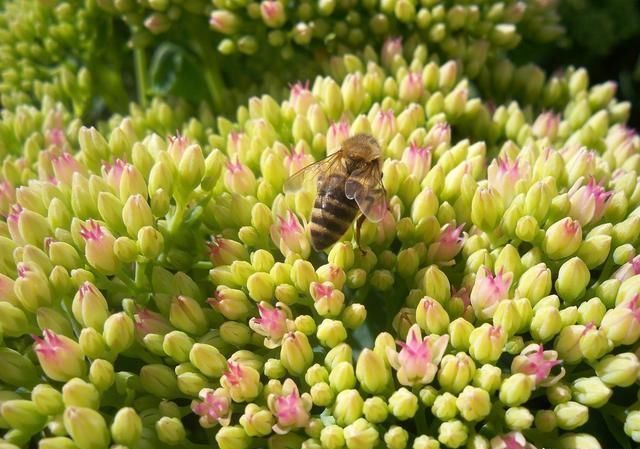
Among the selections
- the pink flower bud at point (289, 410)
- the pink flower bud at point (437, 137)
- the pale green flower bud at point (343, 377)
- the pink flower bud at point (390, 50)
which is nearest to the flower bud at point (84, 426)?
the pink flower bud at point (289, 410)

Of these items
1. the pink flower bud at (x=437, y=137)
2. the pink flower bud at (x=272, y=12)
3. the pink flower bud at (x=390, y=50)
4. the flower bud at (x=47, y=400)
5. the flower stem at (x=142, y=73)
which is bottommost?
the flower bud at (x=47, y=400)

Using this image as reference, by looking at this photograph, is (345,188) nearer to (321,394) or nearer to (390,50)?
(321,394)

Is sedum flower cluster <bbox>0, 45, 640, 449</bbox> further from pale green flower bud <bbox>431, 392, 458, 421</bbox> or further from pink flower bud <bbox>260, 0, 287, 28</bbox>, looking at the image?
pink flower bud <bbox>260, 0, 287, 28</bbox>

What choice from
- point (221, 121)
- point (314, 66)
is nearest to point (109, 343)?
point (221, 121)

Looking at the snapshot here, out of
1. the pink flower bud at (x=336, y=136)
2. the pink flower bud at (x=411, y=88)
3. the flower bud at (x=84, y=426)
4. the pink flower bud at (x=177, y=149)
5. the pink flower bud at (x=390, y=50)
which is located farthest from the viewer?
the pink flower bud at (x=390, y=50)

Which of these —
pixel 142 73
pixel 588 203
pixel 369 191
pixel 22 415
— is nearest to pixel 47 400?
pixel 22 415

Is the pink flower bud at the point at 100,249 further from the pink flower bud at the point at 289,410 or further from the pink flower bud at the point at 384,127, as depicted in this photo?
the pink flower bud at the point at 384,127
